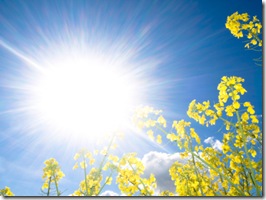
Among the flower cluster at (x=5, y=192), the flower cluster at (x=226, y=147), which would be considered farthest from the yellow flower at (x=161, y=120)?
the flower cluster at (x=5, y=192)

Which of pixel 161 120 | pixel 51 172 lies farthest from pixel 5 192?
pixel 161 120

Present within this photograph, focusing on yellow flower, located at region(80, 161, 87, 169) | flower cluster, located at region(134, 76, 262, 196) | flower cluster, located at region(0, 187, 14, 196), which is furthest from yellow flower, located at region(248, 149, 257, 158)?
flower cluster, located at region(0, 187, 14, 196)

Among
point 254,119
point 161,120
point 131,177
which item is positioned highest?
point 161,120

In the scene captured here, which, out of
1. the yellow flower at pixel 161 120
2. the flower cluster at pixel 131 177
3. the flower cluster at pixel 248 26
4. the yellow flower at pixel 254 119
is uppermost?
the flower cluster at pixel 248 26

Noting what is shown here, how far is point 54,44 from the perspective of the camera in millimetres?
3465

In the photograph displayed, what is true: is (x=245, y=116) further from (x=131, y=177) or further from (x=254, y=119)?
(x=131, y=177)

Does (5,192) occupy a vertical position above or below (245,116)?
below

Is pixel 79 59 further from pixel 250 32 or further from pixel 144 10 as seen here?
pixel 250 32

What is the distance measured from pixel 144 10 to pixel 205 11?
66cm

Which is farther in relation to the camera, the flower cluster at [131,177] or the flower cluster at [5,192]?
the flower cluster at [5,192]

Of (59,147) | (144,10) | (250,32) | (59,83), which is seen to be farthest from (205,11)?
(59,147)

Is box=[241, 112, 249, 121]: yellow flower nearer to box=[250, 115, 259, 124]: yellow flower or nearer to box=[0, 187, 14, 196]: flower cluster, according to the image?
box=[250, 115, 259, 124]: yellow flower

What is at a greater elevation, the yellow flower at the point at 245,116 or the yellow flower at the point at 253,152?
the yellow flower at the point at 245,116

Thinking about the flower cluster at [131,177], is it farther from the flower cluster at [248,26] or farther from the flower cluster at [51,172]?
the flower cluster at [248,26]
